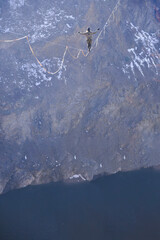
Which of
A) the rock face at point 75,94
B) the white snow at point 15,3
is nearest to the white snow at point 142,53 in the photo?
the rock face at point 75,94

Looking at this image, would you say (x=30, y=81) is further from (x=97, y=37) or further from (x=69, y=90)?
(x=97, y=37)

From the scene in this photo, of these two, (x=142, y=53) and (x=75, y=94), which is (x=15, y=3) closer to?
(x=75, y=94)

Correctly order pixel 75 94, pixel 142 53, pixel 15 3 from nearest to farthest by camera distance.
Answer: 1. pixel 75 94
2. pixel 15 3
3. pixel 142 53

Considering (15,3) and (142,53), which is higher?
(15,3)

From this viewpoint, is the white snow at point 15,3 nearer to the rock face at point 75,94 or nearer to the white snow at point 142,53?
the rock face at point 75,94

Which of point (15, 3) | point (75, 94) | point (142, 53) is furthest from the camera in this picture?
point (142, 53)

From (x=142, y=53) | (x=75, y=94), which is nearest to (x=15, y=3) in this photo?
(x=75, y=94)

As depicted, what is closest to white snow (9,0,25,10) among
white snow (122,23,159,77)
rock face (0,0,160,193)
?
rock face (0,0,160,193)

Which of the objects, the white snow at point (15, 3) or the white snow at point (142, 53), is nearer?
the white snow at point (142, 53)
